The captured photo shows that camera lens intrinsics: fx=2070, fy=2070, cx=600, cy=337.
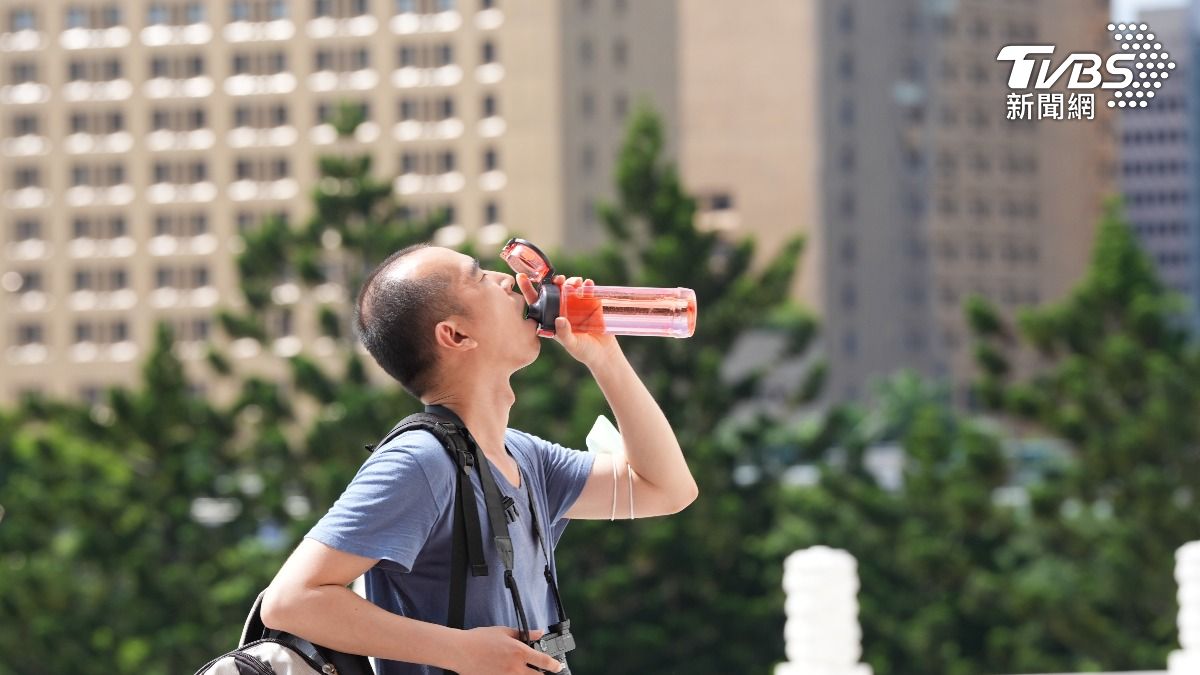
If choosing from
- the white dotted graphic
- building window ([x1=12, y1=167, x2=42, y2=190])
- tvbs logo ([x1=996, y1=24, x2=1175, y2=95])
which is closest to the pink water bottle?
tvbs logo ([x1=996, y1=24, x2=1175, y2=95])

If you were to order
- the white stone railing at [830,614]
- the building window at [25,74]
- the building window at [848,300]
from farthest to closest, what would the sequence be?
the building window at [848,300], the building window at [25,74], the white stone railing at [830,614]

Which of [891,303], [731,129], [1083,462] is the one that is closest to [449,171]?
[731,129]

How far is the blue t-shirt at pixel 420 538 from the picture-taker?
2.05 m

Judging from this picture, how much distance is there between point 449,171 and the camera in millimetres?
68938

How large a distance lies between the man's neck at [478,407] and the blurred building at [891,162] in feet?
231

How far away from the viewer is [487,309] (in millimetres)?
2223

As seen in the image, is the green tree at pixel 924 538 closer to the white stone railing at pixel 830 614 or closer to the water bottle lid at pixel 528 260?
the white stone railing at pixel 830 614

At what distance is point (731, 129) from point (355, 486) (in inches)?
2899

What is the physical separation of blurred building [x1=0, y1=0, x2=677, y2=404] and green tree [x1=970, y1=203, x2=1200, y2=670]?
118 ft

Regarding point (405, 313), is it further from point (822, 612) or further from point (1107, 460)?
point (1107, 460)

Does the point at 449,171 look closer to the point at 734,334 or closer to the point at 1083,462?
the point at 734,334

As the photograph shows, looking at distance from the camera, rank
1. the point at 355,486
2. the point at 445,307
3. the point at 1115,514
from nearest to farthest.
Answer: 1. the point at 355,486
2. the point at 445,307
3. the point at 1115,514

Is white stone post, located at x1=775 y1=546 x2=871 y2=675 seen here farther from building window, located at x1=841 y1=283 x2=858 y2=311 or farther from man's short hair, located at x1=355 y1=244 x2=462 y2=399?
building window, located at x1=841 y1=283 x2=858 y2=311

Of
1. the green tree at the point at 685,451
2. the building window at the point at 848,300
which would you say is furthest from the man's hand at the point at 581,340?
the building window at the point at 848,300
